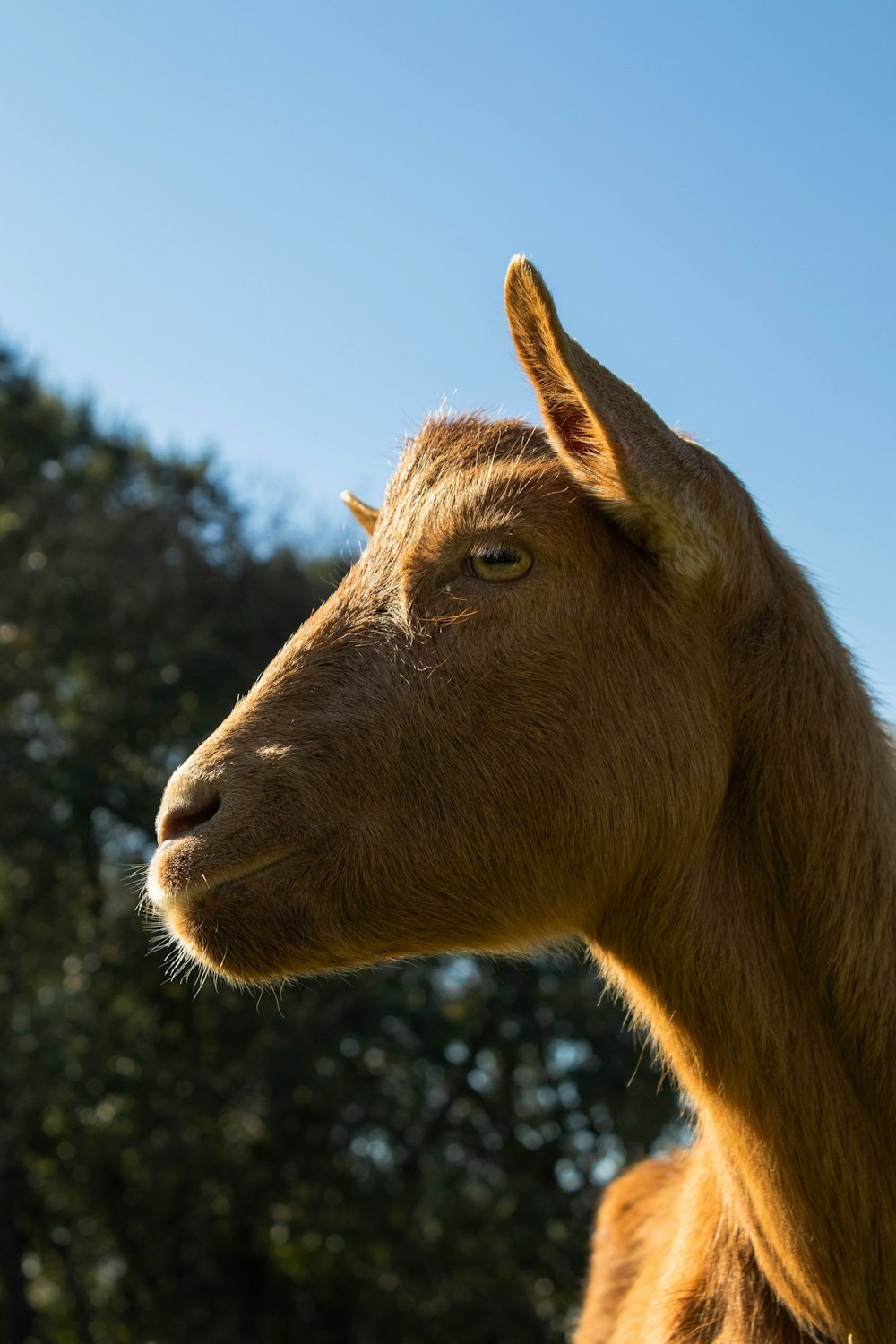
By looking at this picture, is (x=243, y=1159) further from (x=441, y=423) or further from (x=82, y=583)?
(x=441, y=423)

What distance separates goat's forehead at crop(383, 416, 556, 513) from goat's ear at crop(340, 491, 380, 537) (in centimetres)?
50

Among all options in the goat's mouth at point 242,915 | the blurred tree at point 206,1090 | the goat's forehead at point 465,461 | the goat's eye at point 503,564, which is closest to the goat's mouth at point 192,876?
the goat's mouth at point 242,915

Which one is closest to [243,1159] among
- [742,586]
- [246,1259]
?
[246,1259]

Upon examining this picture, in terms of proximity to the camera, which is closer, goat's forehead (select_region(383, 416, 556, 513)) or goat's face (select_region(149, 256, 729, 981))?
goat's face (select_region(149, 256, 729, 981))

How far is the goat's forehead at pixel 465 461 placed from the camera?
312cm

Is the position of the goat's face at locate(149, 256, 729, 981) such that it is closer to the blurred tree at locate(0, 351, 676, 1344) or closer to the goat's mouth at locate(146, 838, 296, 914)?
the goat's mouth at locate(146, 838, 296, 914)

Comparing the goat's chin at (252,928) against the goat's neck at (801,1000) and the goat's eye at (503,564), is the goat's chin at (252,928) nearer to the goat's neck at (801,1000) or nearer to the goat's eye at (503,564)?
the goat's neck at (801,1000)

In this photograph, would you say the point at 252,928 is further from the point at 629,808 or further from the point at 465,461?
the point at 465,461

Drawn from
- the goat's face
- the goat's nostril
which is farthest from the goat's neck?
the goat's nostril

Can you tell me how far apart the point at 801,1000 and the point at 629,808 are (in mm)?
614

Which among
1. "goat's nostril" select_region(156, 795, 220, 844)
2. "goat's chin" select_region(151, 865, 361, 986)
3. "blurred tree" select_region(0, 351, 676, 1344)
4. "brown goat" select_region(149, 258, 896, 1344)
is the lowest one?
"blurred tree" select_region(0, 351, 676, 1344)

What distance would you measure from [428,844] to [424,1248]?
15166 mm

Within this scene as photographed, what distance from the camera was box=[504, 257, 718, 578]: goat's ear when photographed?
2.72 m

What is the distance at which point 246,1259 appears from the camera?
56.5 ft
